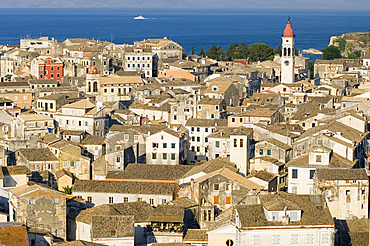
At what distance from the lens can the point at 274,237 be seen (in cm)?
3197

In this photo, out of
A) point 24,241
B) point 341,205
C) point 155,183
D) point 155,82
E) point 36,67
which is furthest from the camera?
point 36,67

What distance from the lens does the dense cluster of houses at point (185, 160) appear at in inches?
1380

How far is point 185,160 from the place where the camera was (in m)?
53.6

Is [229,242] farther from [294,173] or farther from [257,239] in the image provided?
[294,173]

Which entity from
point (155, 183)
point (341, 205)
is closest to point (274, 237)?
point (341, 205)

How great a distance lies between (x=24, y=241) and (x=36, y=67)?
53773 mm

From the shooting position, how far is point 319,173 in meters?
40.7

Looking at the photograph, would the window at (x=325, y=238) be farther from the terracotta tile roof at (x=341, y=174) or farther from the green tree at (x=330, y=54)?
the green tree at (x=330, y=54)

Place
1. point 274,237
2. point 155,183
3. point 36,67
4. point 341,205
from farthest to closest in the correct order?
1. point 36,67
2. point 155,183
3. point 341,205
4. point 274,237

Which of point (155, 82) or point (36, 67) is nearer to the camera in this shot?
point (155, 82)

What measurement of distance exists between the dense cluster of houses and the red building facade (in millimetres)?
3118

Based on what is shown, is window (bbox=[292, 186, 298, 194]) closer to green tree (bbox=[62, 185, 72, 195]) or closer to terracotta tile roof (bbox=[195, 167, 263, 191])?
terracotta tile roof (bbox=[195, 167, 263, 191])

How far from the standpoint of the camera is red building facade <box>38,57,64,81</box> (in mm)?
86000

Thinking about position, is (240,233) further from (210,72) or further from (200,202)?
(210,72)
